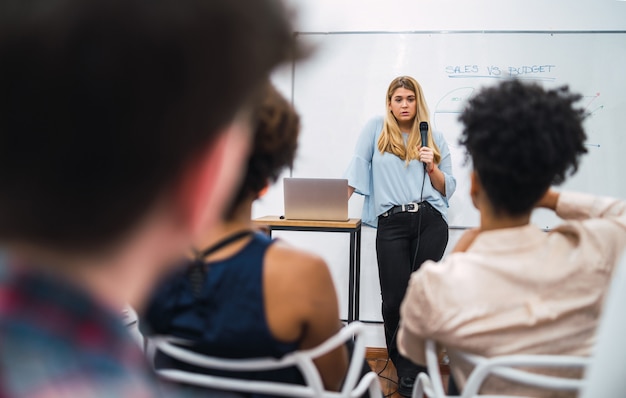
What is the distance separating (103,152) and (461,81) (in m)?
2.97

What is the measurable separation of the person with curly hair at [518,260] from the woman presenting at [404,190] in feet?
4.82

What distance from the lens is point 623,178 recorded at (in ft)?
9.20

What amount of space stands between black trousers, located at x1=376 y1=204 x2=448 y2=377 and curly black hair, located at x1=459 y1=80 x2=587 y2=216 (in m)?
1.53

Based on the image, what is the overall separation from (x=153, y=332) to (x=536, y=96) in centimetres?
92

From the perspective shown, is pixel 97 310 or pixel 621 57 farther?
pixel 621 57

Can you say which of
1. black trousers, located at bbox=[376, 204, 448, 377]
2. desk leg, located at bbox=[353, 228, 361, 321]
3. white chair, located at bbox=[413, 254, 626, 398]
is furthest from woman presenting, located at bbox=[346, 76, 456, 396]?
white chair, located at bbox=[413, 254, 626, 398]

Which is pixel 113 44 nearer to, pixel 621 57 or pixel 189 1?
pixel 189 1

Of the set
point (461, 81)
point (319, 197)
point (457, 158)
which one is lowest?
point (319, 197)

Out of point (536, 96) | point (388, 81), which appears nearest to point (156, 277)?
point (536, 96)

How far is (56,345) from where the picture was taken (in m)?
0.21

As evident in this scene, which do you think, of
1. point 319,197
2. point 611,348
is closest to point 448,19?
point 319,197

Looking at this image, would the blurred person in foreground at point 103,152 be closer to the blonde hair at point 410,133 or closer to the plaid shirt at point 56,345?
the plaid shirt at point 56,345

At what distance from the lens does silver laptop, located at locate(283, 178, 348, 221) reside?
2.28 m

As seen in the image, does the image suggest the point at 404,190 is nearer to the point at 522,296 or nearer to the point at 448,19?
the point at 448,19
